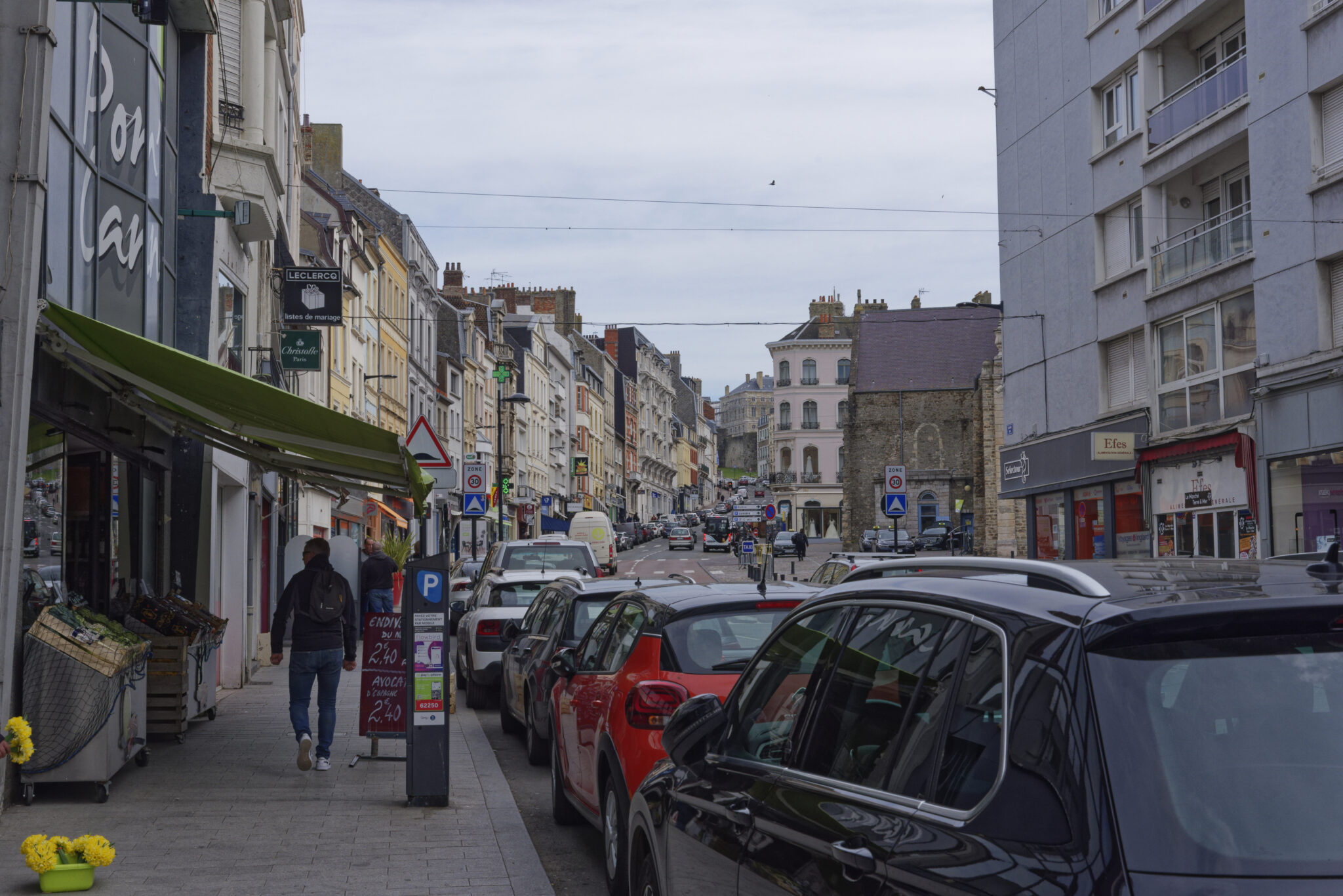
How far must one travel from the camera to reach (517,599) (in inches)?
672

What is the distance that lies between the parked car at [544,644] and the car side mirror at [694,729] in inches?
206

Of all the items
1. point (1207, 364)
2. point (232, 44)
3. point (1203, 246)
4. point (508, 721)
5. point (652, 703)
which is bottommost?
point (508, 721)

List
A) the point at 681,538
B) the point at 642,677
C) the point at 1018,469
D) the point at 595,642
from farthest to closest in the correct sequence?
the point at 681,538 < the point at 1018,469 < the point at 595,642 < the point at 642,677

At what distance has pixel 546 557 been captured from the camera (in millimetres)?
23438

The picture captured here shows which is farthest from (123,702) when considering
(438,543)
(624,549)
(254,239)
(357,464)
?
(624,549)

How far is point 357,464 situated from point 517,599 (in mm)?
5287

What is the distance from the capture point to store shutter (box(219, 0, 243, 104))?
1889cm

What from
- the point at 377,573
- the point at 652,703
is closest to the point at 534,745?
the point at 652,703

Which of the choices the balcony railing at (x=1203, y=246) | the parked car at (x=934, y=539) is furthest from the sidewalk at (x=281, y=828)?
the parked car at (x=934, y=539)

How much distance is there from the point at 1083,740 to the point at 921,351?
263 feet

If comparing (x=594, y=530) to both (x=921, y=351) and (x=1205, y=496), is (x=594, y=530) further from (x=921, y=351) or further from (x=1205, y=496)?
(x=1205, y=496)

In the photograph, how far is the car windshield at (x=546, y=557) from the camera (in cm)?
2289

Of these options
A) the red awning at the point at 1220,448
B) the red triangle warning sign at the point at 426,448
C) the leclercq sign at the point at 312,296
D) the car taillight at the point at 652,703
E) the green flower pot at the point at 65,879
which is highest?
the leclercq sign at the point at 312,296

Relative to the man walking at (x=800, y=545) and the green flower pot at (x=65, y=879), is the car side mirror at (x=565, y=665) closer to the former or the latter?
the green flower pot at (x=65, y=879)
